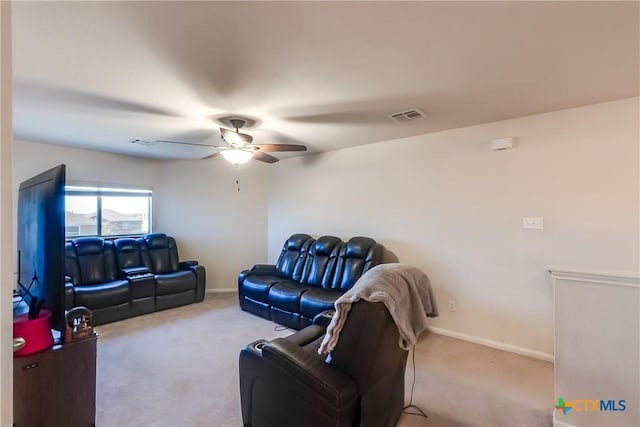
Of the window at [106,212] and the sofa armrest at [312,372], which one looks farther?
the window at [106,212]

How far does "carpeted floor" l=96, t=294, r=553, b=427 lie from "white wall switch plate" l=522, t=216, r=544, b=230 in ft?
4.30

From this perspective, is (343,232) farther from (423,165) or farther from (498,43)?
(498,43)

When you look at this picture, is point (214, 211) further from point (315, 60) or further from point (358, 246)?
point (315, 60)

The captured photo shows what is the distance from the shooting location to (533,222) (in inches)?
115

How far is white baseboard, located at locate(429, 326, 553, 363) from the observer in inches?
113

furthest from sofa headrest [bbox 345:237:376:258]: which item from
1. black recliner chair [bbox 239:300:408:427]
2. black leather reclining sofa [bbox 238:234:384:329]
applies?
black recliner chair [bbox 239:300:408:427]

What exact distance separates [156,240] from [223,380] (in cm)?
325

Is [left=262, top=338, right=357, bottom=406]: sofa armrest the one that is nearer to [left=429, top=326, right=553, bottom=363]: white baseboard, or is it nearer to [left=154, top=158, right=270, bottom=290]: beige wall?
[left=429, top=326, right=553, bottom=363]: white baseboard

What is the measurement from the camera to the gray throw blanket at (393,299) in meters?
1.50

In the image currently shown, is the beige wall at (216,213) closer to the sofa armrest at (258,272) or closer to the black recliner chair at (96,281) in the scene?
the sofa armrest at (258,272)

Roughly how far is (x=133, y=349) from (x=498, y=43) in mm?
4083

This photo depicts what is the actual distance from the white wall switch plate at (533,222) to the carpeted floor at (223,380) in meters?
1.31

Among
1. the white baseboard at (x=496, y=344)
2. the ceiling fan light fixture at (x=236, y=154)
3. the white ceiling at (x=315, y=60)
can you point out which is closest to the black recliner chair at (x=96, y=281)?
the white ceiling at (x=315, y=60)

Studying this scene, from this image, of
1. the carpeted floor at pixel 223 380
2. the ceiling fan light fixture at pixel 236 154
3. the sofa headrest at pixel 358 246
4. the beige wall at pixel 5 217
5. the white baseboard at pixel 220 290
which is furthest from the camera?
the white baseboard at pixel 220 290
